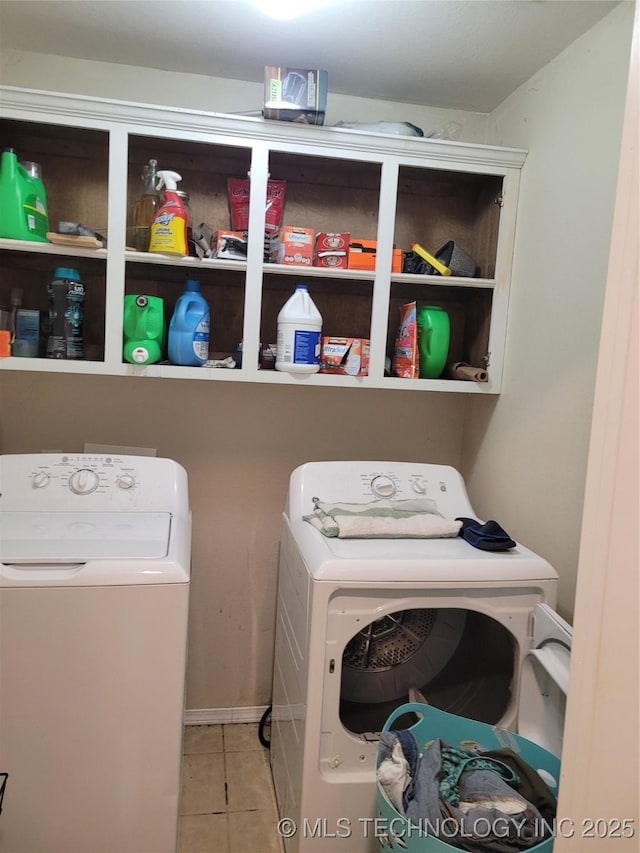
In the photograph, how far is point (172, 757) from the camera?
1.40 meters

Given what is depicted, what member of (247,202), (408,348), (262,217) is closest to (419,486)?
(408,348)

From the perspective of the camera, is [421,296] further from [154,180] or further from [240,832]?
[240,832]

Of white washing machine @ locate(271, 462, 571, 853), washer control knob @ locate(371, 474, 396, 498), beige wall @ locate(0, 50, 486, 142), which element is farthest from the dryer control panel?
beige wall @ locate(0, 50, 486, 142)

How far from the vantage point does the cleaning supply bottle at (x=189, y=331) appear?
5.95 feet

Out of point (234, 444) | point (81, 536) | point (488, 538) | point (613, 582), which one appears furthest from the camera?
point (234, 444)

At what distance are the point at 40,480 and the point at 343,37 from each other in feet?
5.01

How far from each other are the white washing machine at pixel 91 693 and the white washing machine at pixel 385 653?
0.33 meters

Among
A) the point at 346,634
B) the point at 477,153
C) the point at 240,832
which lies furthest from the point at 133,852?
the point at 477,153

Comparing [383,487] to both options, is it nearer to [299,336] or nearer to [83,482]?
[299,336]

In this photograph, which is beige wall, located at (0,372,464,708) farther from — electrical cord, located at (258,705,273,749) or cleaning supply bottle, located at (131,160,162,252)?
cleaning supply bottle, located at (131,160,162,252)

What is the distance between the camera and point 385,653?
1682 mm

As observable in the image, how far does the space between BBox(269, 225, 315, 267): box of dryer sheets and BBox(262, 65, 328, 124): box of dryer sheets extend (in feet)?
1.03

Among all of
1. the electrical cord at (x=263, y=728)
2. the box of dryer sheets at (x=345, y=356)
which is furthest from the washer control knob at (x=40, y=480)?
the electrical cord at (x=263, y=728)

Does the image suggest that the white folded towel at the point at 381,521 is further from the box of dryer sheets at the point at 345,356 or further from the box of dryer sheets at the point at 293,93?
the box of dryer sheets at the point at 293,93
